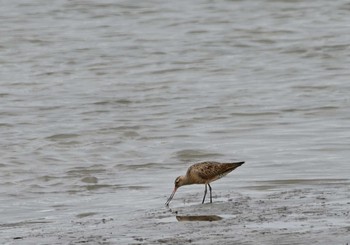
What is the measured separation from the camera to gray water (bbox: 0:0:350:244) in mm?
11164

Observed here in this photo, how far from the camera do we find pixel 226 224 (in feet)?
27.2

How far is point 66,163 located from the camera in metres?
13.1

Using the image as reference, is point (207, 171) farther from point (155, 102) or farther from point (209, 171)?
point (155, 102)

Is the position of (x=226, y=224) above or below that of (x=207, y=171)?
above

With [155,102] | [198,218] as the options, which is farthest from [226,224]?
[155,102]

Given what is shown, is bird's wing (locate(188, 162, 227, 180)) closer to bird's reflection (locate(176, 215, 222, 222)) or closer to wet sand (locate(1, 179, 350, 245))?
wet sand (locate(1, 179, 350, 245))

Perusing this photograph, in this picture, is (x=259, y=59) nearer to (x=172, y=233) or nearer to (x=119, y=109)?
(x=119, y=109)

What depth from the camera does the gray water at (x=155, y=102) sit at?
1116 cm

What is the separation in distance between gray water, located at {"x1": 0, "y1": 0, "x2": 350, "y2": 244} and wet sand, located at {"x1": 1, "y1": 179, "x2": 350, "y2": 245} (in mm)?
90

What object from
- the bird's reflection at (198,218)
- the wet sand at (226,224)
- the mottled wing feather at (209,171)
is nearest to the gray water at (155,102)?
the wet sand at (226,224)

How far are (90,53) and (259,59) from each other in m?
3.65

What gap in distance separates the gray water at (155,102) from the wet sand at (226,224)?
0.09m

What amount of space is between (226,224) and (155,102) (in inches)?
371

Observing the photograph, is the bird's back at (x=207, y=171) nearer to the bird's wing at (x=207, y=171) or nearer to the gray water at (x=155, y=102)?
the bird's wing at (x=207, y=171)
